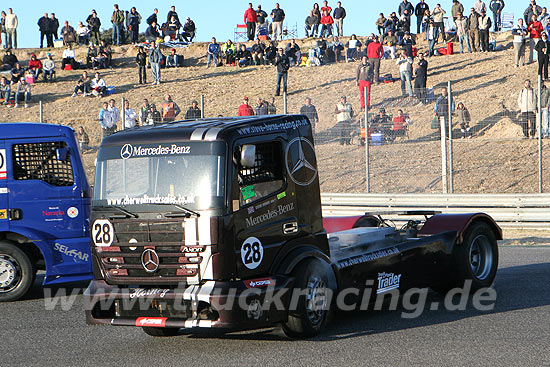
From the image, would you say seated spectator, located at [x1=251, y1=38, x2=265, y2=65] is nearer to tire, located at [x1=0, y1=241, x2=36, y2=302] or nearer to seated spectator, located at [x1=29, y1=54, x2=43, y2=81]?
seated spectator, located at [x1=29, y1=54, x2=43, y2=81]

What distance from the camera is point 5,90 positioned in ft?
126

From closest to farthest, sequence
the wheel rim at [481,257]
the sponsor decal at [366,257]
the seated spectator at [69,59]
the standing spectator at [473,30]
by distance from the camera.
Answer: the sponsor decal at [366,257]
the wheel rim at [481,257]
the standing spectator at [473,30]
the seated spectator at [69,59]

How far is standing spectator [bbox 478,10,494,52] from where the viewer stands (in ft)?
122

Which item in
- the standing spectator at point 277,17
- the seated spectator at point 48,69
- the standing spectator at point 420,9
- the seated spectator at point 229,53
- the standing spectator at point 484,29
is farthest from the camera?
the seated spectator at point 229,53

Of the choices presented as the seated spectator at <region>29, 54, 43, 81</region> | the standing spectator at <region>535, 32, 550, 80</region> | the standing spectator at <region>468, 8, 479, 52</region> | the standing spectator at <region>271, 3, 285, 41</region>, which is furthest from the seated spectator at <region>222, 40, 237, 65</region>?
the standing spectator at <region>535, 32, 550, 80</region>

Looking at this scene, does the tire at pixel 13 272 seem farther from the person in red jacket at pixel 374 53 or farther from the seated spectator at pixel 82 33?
the seated spectator at pixel 82 33

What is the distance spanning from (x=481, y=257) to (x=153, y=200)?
15.0 ft

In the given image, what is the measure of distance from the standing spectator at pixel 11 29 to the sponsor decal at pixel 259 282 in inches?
1687

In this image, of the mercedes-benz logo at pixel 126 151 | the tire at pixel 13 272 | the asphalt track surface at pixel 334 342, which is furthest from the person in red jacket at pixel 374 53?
the mercedes-benz logo at pixel 126 151

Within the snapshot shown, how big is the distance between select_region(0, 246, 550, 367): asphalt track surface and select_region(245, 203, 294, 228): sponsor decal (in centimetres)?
115

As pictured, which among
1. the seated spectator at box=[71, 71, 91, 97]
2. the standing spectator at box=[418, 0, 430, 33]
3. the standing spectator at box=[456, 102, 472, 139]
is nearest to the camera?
the standing spectator at box=[456, 102, 472, 139]

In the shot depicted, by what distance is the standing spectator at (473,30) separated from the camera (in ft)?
121

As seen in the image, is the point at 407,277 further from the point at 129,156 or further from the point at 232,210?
the point at 129,156

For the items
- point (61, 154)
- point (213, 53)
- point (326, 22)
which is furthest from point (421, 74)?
point (61, 154)
